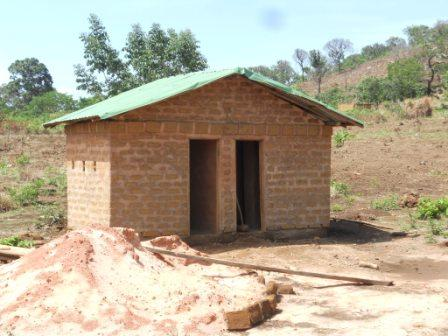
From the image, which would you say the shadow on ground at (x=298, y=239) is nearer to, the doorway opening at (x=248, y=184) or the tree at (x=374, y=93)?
the doorway opening at (x=248, y=184)

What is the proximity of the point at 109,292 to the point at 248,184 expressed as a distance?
22.2 ft

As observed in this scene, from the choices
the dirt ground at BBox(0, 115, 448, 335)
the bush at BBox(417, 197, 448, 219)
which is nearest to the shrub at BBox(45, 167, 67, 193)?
the dirt ground at BBox(0, 115, 448, 335)

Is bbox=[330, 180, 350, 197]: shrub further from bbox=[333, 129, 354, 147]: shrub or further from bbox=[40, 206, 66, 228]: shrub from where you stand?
bbox=[40, 206, 66, 228]: shrub

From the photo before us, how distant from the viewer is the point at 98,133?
11.4 m

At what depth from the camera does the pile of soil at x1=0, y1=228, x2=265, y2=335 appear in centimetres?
645

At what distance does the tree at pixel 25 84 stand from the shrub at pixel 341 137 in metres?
34.2

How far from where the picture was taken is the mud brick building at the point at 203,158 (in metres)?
10.9

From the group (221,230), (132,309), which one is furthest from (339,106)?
(132,309)

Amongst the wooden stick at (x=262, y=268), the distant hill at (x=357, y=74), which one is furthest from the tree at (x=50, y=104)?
the wooden stick at (x=262, y=268)

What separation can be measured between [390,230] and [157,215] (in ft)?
17.1

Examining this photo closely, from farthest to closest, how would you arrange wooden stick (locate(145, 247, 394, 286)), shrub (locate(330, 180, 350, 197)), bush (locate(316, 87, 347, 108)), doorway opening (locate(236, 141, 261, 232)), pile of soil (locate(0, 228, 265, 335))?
bush (locate(316, 87, 347, 108)), shrub (locate(330, 180, 350, 197)), doorway opening (locate(236, 141, 261, 232)), wooden stick (locate(145, 247, 394, 286)), pile of soil (locate(0, 228, 265, 335))

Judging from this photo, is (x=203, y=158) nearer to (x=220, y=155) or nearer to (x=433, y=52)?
(x=220, y=155)

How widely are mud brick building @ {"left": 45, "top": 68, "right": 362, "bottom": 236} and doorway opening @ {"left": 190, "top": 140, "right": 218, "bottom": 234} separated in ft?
0.07

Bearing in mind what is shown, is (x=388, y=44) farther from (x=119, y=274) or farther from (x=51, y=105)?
(x=119, y=274)
